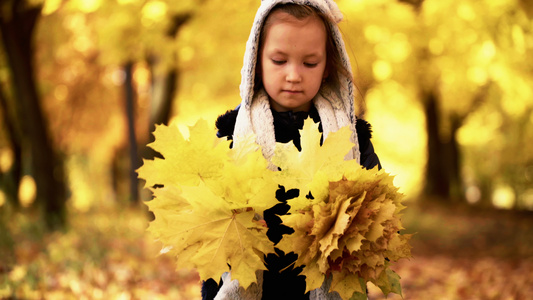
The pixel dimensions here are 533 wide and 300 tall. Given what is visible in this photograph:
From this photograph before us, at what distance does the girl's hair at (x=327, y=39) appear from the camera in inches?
64.9

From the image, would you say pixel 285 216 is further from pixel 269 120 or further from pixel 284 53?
pixel 284 53

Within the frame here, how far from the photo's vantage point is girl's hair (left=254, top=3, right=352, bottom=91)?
1649mm

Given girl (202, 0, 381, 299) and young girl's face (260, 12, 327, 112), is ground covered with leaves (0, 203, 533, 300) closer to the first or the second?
girl (202, 0, 381, 299)

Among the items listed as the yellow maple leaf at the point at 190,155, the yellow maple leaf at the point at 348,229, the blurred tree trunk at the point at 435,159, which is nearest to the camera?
the yellow maple leaf at the point at 348,229

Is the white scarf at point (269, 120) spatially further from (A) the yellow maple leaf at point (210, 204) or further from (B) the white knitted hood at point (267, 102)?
(A) the yellow maple leaf at point (210, 204)

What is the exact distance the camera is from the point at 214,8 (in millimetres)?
6383

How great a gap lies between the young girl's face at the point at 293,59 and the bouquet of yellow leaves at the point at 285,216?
282 millimetres

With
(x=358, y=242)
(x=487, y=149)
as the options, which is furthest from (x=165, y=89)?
(x=487, y=149)

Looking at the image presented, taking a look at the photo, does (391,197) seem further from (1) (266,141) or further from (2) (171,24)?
(2) (171,24)

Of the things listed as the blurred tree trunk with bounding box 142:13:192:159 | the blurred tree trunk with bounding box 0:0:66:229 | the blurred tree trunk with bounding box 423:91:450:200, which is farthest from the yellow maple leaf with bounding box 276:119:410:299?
the blurred tree trunk with bounding box 423:91:450:200

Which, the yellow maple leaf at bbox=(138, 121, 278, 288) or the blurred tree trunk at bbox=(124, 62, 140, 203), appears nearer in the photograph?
the yellow maple leaf at bbox=(138, 121, 278, 288)

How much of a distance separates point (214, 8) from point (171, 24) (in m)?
0.69

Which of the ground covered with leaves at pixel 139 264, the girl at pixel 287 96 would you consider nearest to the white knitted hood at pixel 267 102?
the girl at pixel 287 96

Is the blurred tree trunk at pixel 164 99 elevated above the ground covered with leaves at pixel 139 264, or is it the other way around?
Answer: the blurred tree trunk at pixel 164 99
